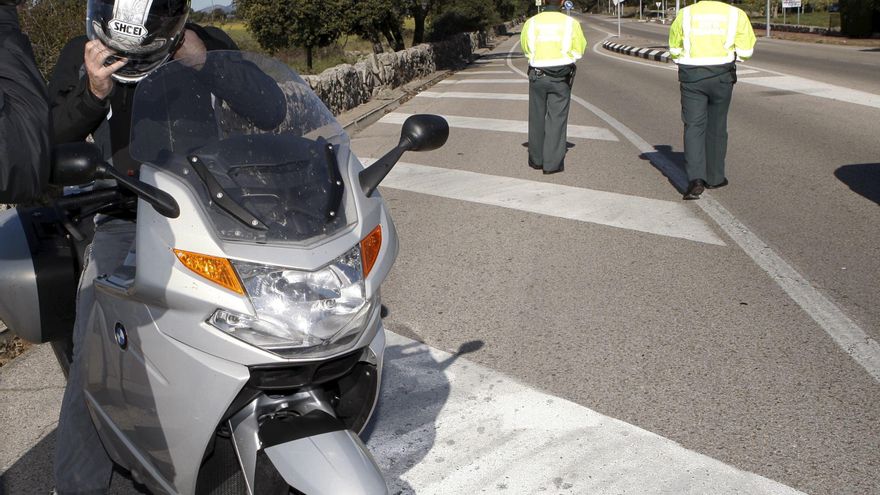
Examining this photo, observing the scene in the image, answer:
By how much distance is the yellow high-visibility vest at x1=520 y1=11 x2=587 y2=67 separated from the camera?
10008 millimetres

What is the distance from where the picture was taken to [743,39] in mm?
8664

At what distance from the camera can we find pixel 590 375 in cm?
458

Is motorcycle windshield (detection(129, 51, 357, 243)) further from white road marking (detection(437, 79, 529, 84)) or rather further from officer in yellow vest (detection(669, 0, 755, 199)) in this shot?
white road marking (detection(437, 79, 529, 84))

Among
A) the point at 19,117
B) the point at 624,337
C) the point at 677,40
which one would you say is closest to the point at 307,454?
the point at 19,117

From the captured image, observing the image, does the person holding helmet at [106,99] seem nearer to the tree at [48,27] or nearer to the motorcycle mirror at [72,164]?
the motorcycle mirror at [72,164]

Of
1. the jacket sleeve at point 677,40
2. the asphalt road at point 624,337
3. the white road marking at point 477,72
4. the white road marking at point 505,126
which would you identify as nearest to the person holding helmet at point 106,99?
the asphalt road at point 624,337

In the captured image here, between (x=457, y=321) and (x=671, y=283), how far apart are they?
4.78ft

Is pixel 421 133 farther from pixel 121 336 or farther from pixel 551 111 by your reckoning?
pixel 551 111

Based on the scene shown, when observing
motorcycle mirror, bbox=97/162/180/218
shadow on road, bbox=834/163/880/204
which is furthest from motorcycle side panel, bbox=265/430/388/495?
shadow on road, bbox=834/163/880/204

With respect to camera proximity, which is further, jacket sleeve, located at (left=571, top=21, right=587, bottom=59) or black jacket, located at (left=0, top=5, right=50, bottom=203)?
jacket sleeve, located at (left=571, top=21, right=587, bottom=59)

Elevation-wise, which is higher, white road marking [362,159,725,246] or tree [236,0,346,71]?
tree [236,0,346,71]

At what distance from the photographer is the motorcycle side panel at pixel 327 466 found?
2.37 meters

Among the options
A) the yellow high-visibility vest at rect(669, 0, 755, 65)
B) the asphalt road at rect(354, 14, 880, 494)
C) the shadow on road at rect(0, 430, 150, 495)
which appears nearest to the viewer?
the shadow on road at rect(0, 430, 150, 495)

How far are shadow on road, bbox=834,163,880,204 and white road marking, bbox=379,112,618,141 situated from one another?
12.0 ft
